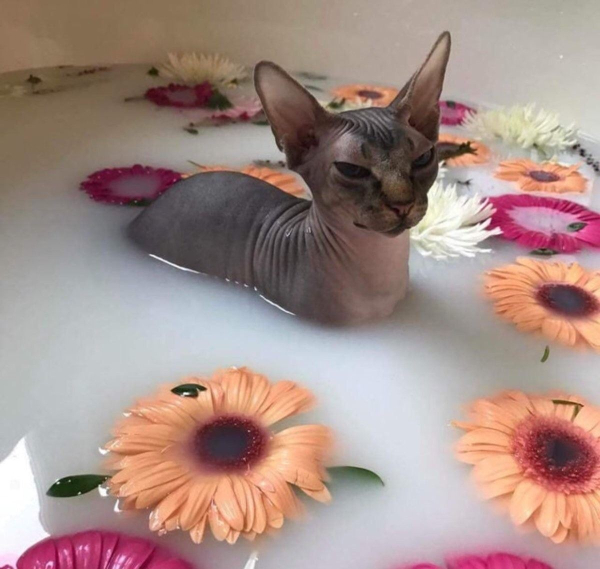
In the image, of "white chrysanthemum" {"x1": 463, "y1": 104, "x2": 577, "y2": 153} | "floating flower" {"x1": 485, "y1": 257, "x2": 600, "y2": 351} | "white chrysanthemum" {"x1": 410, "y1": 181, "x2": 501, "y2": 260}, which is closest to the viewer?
"floating flower" {"x1": 485, "y1": 257, "x2": 600, "y2": 351}

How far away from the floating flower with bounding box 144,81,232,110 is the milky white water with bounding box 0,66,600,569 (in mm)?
317

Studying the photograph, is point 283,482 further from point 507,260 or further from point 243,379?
point 507,260

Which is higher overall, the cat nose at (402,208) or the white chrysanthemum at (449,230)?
the cat nose at (402,208)

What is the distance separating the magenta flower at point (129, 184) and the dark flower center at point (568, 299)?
48cm

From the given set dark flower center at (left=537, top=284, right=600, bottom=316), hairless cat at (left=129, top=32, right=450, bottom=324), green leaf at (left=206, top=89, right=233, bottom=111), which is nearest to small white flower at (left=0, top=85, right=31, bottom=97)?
green leaf at (left=206, top=89, right=233, bottom=111)

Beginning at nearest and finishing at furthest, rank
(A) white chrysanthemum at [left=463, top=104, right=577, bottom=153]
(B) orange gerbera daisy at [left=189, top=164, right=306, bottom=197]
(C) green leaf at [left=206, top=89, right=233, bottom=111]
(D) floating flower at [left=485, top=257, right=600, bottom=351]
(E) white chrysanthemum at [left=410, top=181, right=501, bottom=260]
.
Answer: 1. (D) floating flower at [left=485, top=257, right=600, bottom=351]
2. (E) white chrysanthemum at [left=410, top=181, right=501, bottom=260]
3. (B) orange gerbera daisy at [left=189, top=164, right=306, bottom=197]
4. (A) white chrysanthemum at [left=463, top=104, right=577, bottom=153]
5. (C) green leaf at [left=206, top=89, right=233, bottom=111]

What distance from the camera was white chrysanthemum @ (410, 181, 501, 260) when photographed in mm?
854

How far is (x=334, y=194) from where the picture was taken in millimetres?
638

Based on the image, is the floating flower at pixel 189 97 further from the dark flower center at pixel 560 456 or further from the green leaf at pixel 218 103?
the dark flower center at pixel 560 456

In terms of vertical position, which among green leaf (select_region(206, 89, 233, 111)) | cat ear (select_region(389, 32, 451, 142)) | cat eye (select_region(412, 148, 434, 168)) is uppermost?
cat ear (select_region(389, 32, 451, 142))

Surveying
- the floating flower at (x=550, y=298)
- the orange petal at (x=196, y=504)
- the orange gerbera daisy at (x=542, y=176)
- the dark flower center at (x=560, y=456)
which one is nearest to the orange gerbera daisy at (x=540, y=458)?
the dark flower center at (x=560, y=456)

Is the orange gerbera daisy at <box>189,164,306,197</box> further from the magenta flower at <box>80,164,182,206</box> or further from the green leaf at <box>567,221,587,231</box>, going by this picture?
the green leaf at <box>567,221,587,231</box>

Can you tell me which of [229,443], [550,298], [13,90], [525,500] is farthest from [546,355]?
[13,90]

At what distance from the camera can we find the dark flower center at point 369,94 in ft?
4.39
